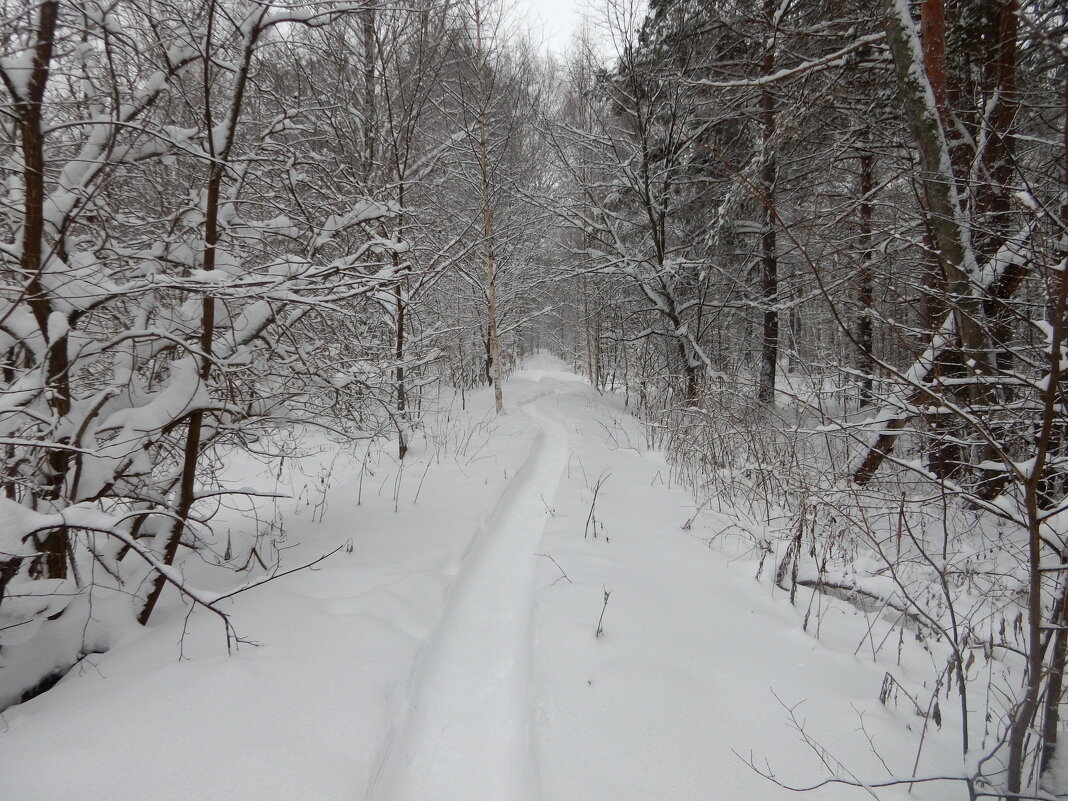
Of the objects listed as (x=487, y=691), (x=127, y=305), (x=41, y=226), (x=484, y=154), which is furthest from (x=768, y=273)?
(x=41, y=226)

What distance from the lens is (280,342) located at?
3.36 metres

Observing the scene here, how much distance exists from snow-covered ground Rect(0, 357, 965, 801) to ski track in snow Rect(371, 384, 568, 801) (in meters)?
0.01

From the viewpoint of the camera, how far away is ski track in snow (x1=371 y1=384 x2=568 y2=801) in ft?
6.34

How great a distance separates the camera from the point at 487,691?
246cm

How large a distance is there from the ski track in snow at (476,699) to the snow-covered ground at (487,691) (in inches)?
0.4

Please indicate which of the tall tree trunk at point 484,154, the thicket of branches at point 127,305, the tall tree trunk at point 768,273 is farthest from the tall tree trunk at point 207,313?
the tall tree trunk at point 768,273

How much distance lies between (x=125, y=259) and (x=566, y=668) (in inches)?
124

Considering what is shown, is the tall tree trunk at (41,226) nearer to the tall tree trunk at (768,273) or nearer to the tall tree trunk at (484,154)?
the tall tree trunk at (484,154)

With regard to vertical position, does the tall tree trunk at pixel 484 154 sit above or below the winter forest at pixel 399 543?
above

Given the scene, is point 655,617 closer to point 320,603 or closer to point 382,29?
point 320,603

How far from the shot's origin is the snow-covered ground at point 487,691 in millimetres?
1707

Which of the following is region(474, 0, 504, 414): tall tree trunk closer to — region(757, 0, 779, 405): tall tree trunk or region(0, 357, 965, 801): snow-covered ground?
region(757, 0, 779, 405): tall tree trunk

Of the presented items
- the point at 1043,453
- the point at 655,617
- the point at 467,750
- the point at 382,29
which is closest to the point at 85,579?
the point at 467,750

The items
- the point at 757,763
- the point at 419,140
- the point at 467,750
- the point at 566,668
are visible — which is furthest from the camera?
the point at 419,140
